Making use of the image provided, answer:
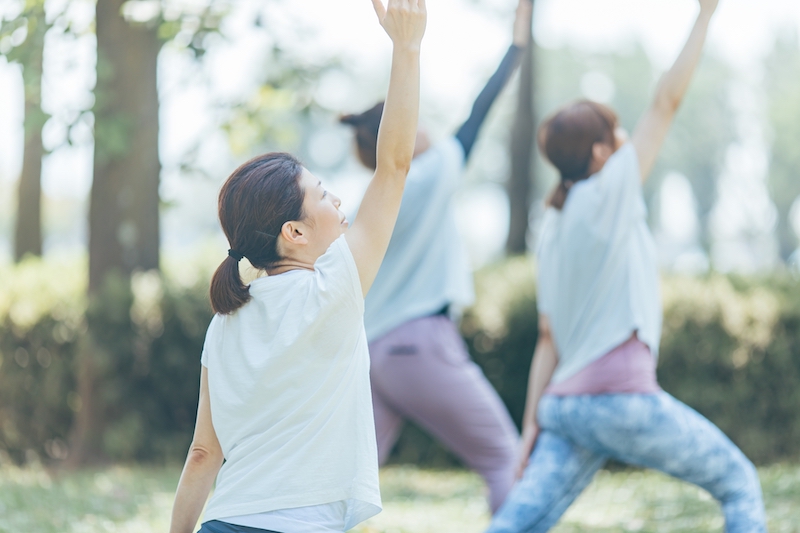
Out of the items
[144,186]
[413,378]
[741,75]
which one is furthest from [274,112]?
[741,75]

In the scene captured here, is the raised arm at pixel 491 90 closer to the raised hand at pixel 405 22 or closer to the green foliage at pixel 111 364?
the raised hand at pixel 405 22

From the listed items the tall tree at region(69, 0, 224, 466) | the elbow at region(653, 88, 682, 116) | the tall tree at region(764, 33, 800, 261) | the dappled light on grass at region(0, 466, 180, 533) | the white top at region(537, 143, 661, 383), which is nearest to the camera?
the white top at region(537, 143, 661, 383)

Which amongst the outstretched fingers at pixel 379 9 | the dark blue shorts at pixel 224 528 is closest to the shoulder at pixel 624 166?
the outstretched fingers at pixel 379 9

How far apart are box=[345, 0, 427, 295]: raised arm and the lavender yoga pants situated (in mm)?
1933

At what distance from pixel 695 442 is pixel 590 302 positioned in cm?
58

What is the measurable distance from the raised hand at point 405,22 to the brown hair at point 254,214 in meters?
0.36

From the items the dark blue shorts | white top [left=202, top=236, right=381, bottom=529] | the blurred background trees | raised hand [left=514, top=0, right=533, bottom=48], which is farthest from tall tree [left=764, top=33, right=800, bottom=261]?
the dark blue shorts

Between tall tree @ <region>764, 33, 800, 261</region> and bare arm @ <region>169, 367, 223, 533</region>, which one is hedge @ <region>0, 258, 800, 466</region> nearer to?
bare arm @ <region>169, 367, 223, 533</region>

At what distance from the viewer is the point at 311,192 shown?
2.14m

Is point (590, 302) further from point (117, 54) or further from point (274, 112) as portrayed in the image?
point (274, 112)

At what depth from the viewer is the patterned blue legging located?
3168 mm

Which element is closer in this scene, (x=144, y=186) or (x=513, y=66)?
(x=513, y=66)

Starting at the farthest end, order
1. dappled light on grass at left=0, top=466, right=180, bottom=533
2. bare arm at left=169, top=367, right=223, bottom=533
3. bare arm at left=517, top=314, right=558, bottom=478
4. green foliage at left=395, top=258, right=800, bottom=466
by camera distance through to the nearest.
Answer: green foliage at left=395, top=258, right=800, bottom=466
dappled light on grass at left=0, top=466, right=180, bottom=533
bare arm at left=517, top=314, right=558, bottom=478
bare arm at left=169, top=367, right=223, bottom=533

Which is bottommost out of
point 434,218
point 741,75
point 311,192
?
point 741,75
